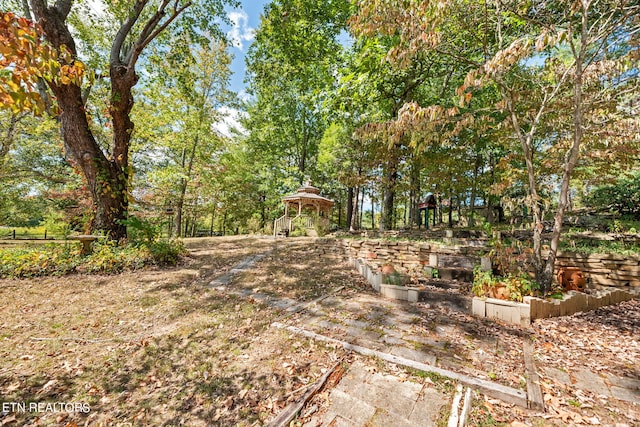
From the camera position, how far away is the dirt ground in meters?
1.86

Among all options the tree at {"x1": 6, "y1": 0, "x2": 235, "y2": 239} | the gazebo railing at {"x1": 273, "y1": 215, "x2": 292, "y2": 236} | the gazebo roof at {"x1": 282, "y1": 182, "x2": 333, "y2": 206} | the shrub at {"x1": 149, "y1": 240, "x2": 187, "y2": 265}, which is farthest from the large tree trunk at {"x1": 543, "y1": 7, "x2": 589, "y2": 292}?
the gazebo railing at {"x1": 273, "y1": 215, "x2": 292, "y2": 236}

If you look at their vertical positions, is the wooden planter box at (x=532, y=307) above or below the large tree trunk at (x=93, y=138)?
below

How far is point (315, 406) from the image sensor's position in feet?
6.19

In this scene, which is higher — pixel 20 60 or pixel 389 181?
pixel 389 181

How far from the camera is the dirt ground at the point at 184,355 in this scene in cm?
186

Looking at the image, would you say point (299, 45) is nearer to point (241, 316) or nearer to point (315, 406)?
point (241, 316)

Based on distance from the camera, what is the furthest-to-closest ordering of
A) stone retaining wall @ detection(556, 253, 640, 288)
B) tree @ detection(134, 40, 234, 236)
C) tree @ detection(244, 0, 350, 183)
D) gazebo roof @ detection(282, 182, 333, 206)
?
gazebo roof @ detection(282, 182, 333, 206) → tree @ detection(134, 40, 234, 236) → tree @ detection(244, 0, 350, 183) → stone retaining wall @ detection(556, 253, 640, 288)

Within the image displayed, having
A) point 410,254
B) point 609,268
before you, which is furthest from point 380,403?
point 609,268

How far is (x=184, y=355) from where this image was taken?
2605mm

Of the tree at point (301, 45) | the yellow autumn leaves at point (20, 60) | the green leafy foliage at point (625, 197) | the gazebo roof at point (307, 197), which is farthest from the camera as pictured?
the gazebo roof at point (307, 197)

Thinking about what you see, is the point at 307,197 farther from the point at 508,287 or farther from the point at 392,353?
the point at 392,353

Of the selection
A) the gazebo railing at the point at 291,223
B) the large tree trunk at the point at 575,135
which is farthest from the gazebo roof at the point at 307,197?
the large tree trunk at the point at 575,135

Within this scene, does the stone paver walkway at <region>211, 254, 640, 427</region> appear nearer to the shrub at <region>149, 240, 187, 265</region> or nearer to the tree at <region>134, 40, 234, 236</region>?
the shrub at <region>149, 240, 187, 265</region>

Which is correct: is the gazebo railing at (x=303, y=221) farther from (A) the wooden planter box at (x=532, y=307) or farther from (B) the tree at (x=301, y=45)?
(A) the wooden planter box at (x=532, y=307)
